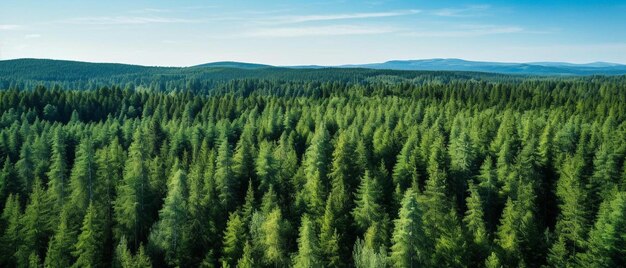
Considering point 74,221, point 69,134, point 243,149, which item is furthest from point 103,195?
point 69,134

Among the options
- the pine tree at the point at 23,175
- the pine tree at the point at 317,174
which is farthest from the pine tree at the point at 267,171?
the pine tree at the point at 23,175

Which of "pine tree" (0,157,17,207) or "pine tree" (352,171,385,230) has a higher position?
"pine tree" (352,171,385,230)

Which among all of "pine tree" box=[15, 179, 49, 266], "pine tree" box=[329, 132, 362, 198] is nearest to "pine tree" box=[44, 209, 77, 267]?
"pine tree" box=[15, 179, 49, 266]

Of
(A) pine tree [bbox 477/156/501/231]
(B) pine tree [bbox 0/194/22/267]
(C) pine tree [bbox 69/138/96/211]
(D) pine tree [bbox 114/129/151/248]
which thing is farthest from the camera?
(C) pine tree [bbox 69/138/96/211]

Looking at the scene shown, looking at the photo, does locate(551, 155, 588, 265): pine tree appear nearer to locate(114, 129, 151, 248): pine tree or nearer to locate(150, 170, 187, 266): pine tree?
locate(150, 170, 187, 266): pine tree

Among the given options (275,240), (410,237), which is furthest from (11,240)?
(410,237)

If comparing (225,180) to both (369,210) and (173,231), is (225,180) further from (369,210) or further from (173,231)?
(369,210)
